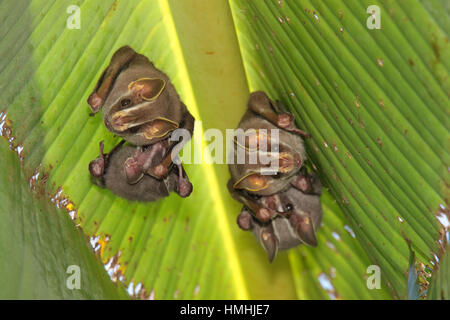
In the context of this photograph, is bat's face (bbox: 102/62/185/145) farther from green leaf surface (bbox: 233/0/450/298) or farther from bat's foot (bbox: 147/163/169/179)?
green leaf surface (bbox: 233/0/450/298)

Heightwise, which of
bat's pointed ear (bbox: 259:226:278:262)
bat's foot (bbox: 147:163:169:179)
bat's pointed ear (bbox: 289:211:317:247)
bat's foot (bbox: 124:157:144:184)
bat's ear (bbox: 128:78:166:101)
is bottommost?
bat's pointed ear (bbox: 259:226:278:262)

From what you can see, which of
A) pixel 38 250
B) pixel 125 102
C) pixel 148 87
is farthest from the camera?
pixel 125 102

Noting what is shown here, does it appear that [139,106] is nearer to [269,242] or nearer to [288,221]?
[269,242]

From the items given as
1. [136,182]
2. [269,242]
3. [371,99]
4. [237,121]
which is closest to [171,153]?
[136,182]

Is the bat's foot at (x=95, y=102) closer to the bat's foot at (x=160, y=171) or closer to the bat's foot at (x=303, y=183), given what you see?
the bat's foot at (x=160, y=171)

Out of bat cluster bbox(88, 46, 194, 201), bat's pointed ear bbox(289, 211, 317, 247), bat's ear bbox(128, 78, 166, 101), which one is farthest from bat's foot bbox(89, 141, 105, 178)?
bat's pointed ear bbox(289, 211, 317, 247)

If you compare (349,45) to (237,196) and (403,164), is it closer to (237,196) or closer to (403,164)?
(403,164)

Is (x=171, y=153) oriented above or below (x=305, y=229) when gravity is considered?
above

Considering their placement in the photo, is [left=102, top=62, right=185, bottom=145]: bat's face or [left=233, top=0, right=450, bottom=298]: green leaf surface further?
[left=102, top=62, right=185, bottom=145]: bat's face
